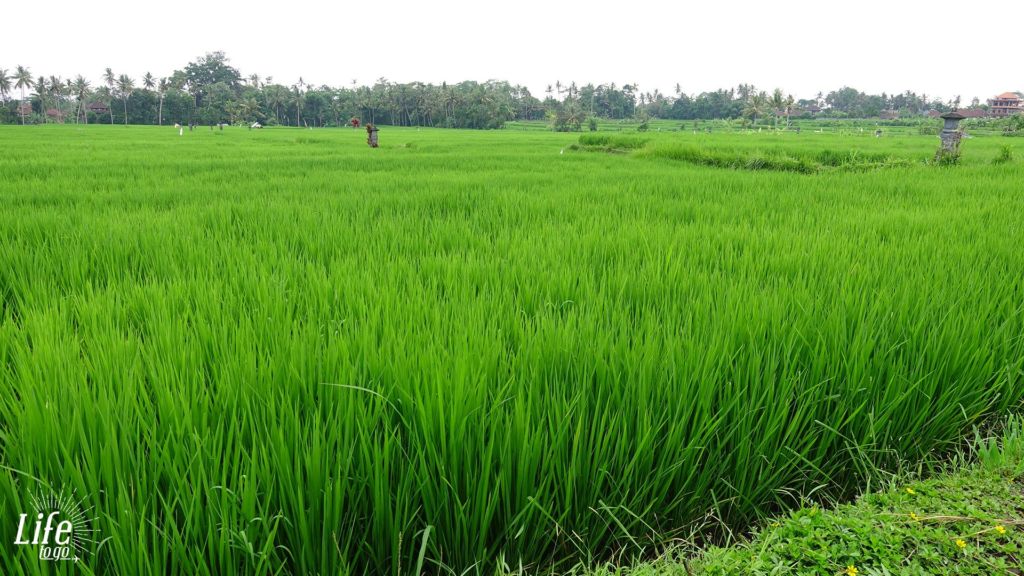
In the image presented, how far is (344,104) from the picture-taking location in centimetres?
5791

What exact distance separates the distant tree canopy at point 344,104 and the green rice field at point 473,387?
44.4m

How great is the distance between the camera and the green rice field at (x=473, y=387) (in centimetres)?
85

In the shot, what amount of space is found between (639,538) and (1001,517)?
26.6 inches

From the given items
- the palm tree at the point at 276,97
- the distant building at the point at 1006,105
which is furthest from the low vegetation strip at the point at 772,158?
the distant building at the point at 1006,105

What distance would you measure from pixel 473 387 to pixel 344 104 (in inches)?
2471

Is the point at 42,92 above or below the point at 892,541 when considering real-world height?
above

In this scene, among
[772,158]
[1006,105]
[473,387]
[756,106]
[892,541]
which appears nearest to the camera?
[892,541]

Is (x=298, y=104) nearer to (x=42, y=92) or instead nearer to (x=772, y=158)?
(x=42, y=92)

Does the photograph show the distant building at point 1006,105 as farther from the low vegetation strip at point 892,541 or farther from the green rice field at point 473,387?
the low vegetation strip at point 892,541

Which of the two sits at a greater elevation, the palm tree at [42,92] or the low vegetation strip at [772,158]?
the palm tree at [42,92]

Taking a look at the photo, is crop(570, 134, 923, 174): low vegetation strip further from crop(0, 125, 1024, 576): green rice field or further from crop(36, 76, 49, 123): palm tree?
crop(36, 76, 49, 123): palm tree

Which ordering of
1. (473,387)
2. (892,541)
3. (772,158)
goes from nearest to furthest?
(892,541), (473,387), (772,158)

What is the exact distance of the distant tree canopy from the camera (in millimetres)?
52344

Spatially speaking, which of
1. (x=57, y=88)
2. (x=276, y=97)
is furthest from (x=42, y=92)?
(x=276, y=97)
